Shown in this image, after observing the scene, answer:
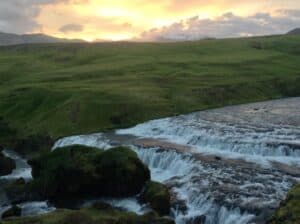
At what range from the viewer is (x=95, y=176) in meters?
50.8

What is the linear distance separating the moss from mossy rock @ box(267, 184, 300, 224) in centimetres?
1052

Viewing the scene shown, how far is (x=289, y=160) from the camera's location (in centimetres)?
5547

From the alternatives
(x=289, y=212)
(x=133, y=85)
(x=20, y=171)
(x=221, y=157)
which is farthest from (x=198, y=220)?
(x=133, y=85)

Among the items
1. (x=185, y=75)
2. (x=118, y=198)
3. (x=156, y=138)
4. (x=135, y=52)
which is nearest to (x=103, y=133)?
(x=156, y=138)

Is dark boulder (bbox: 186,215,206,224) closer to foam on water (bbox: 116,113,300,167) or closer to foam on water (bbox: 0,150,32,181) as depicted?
foam on water (bbox: 116,113,300,167)

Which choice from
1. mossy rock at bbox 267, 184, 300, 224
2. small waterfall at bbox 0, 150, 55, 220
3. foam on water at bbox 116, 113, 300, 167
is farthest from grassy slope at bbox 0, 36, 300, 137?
mossy rock at bbox 267, 184, 300, 224

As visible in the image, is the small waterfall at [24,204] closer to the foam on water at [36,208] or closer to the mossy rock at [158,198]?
the foam on water at [36,208]

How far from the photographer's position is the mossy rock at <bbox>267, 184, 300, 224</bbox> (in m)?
29.4

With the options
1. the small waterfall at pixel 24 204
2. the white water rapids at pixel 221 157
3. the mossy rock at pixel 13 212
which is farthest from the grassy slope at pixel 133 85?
the mossy rock at pixel 13 212

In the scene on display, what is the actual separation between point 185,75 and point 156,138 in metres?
58.1

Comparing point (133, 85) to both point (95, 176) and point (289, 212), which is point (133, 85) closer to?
point (95, 176)

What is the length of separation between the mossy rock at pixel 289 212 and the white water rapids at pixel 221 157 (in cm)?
654

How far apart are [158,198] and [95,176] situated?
344 inches

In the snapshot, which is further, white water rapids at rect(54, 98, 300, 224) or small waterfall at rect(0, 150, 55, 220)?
small waterfall at rect(0, 150, 55, 220)
